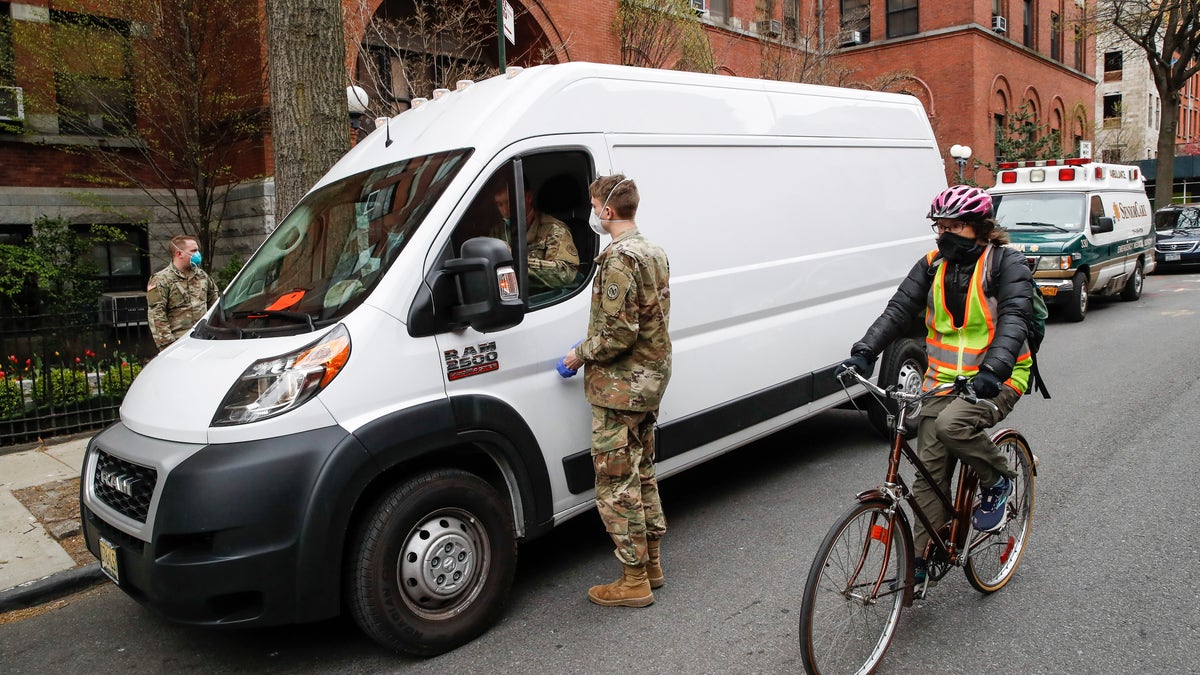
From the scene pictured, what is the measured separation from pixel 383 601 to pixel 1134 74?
62766 mm

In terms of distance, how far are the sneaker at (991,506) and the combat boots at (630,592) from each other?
1516mm

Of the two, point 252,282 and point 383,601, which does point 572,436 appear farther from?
point 252,282

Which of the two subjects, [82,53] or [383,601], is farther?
[82,53]

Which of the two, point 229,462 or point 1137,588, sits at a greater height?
point 229,462

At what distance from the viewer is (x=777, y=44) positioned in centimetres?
2084

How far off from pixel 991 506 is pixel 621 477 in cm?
167

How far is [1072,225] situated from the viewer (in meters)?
14.3

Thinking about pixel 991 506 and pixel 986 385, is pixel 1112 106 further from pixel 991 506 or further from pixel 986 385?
pixel 986 385

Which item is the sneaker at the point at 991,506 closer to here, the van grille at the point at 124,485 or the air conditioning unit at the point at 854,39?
the van grille at the point at 124,485

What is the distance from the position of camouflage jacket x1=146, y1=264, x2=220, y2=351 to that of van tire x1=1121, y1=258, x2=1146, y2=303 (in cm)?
1576

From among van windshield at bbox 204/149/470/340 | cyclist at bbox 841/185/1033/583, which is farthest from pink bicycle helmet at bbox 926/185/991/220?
van windshield at bbox 204/149/470/340

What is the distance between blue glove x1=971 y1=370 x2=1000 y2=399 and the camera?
137 inches

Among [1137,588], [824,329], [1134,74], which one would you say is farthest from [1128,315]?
[1134,74]

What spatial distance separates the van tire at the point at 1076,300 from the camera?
14008mm
